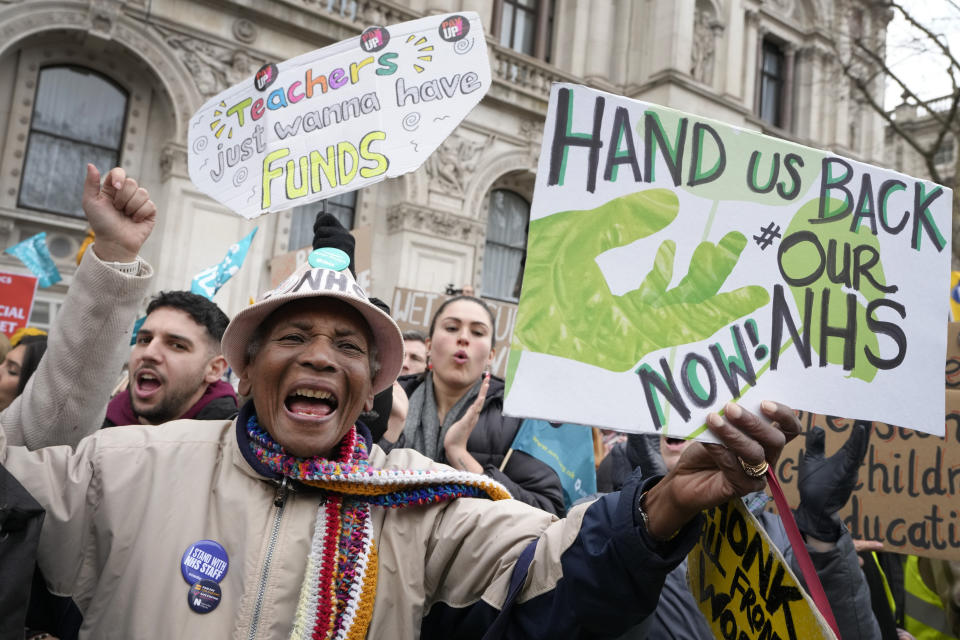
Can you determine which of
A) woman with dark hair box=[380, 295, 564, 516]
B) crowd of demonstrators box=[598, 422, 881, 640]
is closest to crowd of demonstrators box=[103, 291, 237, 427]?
woman with dark hair box=[380, 295, 564, 516]

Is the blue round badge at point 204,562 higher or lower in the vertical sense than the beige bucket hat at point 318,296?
lower

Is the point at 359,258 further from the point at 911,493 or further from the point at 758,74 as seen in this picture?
the point at 758,74

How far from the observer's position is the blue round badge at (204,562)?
4.88 ft

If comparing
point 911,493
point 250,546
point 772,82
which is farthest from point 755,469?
point 772,82

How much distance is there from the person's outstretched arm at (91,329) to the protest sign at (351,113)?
1.07 meters

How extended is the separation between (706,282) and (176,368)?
2.14 m

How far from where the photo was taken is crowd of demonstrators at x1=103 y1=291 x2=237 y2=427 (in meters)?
2.81

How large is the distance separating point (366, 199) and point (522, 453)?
404 inches

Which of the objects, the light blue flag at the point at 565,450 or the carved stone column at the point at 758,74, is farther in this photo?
the carved stone column at the point at 758,74

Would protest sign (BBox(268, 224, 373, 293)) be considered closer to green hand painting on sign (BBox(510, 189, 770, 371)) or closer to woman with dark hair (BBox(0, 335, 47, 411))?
woman with dark hair (BBox(0, 335, 47, 411))

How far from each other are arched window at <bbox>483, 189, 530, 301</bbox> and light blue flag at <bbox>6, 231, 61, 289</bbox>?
25.4 ft

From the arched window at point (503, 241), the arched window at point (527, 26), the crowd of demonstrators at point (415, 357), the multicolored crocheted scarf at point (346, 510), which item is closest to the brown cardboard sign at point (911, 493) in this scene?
the multicolored crocheted scarf at point (346, 510)

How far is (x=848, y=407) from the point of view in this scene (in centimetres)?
150

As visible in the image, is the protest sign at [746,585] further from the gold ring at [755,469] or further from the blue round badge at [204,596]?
the blue round badge at [204,596]
